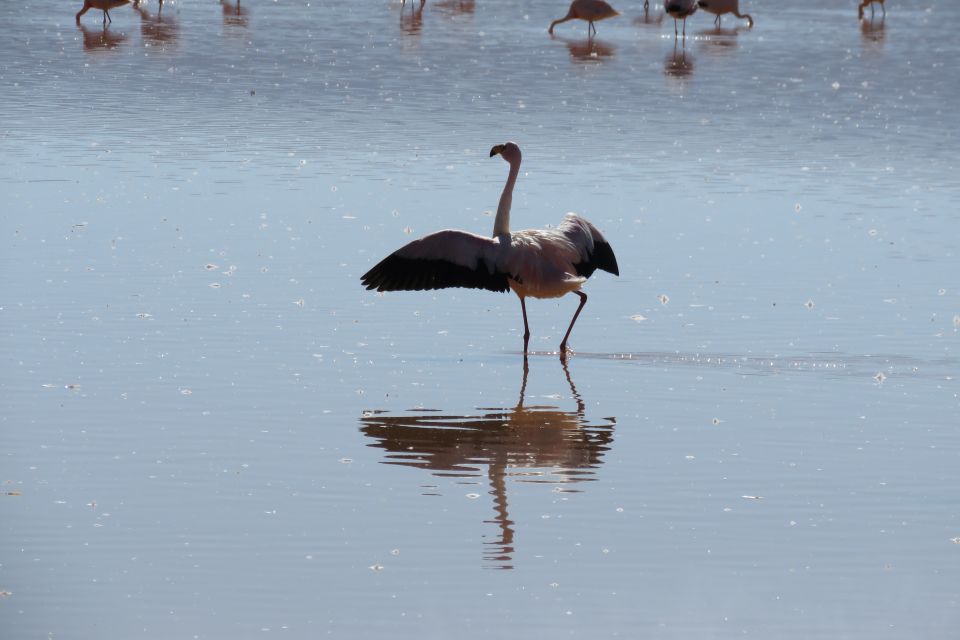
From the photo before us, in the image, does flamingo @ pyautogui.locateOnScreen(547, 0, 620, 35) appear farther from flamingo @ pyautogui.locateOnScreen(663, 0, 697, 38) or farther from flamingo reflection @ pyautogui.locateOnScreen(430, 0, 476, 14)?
flamingo reflection @ pyautogui.locateOnScreen(430, 0, 476, 14)

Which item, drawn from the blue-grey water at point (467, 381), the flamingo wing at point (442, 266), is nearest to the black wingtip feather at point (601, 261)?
the blue-grey water at point (467, 381)

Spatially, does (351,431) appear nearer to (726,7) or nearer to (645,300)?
(645,300)

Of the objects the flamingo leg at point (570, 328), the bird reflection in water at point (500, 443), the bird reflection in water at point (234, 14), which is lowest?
the bird reflection in water at point (234, 14)

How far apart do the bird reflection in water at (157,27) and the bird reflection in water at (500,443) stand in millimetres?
20437

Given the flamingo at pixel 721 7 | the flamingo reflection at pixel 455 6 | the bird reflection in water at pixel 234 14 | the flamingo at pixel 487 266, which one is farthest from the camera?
the flamingo reflection at pixel 455 6

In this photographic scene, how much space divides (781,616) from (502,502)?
63.5 inches

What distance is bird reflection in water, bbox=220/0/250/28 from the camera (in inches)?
1304

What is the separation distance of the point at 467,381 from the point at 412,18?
2673 centimetres

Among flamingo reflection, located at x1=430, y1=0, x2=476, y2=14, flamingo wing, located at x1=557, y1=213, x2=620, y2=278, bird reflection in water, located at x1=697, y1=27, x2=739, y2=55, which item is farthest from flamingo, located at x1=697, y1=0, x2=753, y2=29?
flamingo wing, located at x1=557, y1=213, x2=620, y2=278

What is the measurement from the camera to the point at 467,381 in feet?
32.9

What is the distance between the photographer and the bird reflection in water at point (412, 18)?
109 feet

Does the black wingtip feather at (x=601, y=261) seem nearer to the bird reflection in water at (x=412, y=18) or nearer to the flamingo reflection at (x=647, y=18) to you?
the bird reflection in water at (x=412, y=18)

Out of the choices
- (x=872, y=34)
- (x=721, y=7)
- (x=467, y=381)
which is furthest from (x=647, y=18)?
(x=467, y=381)

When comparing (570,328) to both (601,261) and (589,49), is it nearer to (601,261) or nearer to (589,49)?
(601,261)
